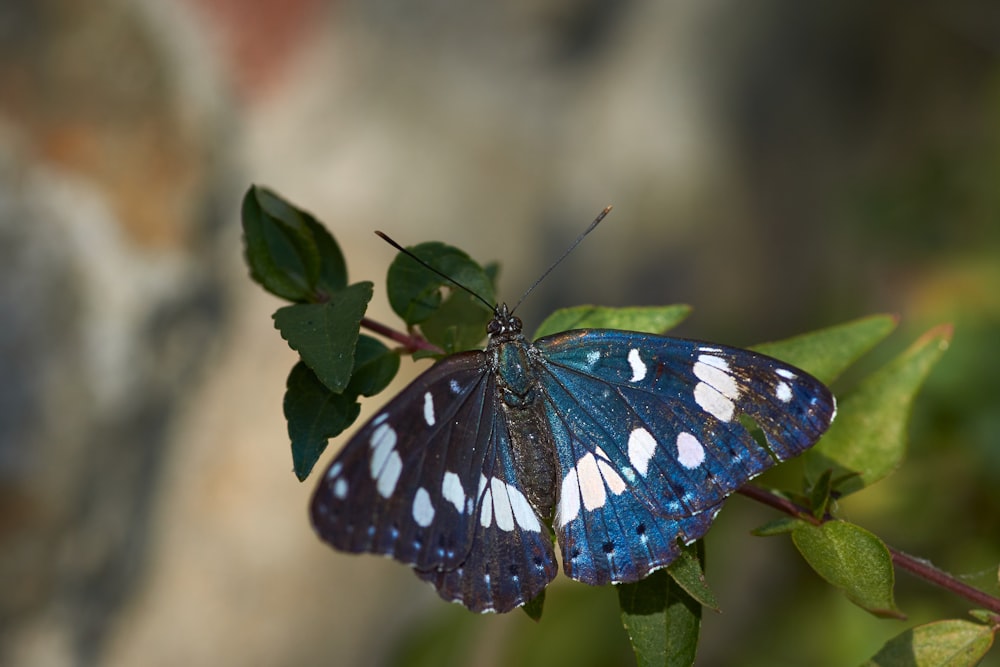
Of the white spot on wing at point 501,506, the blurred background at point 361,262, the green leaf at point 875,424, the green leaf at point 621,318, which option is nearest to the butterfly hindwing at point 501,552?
the white spot on wing at point 501,506

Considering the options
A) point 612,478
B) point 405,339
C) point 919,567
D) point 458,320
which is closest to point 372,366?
point 405,339

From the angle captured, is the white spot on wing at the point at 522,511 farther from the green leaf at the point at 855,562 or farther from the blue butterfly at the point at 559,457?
the green leaf at the point at 855,562

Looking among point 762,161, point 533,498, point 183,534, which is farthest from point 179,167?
point 762,161

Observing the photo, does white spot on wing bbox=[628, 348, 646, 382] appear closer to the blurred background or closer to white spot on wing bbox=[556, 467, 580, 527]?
white spot on wing bbox=[556, 467, 580, 527]

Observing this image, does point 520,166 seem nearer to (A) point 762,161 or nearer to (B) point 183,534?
(A) point 762,161

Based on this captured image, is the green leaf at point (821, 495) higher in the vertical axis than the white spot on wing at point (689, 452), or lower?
lower

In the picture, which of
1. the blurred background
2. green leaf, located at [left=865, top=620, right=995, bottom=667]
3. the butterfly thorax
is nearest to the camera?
green leaf, located at [left=865, top=620, right=995, bottom=667]

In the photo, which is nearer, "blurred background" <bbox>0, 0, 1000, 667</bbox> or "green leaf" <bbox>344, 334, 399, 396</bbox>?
"green leaf" <bbox>344, 334, 399, 396</bbox>

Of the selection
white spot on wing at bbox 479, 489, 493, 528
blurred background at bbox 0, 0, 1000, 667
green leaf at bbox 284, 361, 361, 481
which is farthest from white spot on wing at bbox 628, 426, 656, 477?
blurred background at bbox 0, 0, 1000, 667
